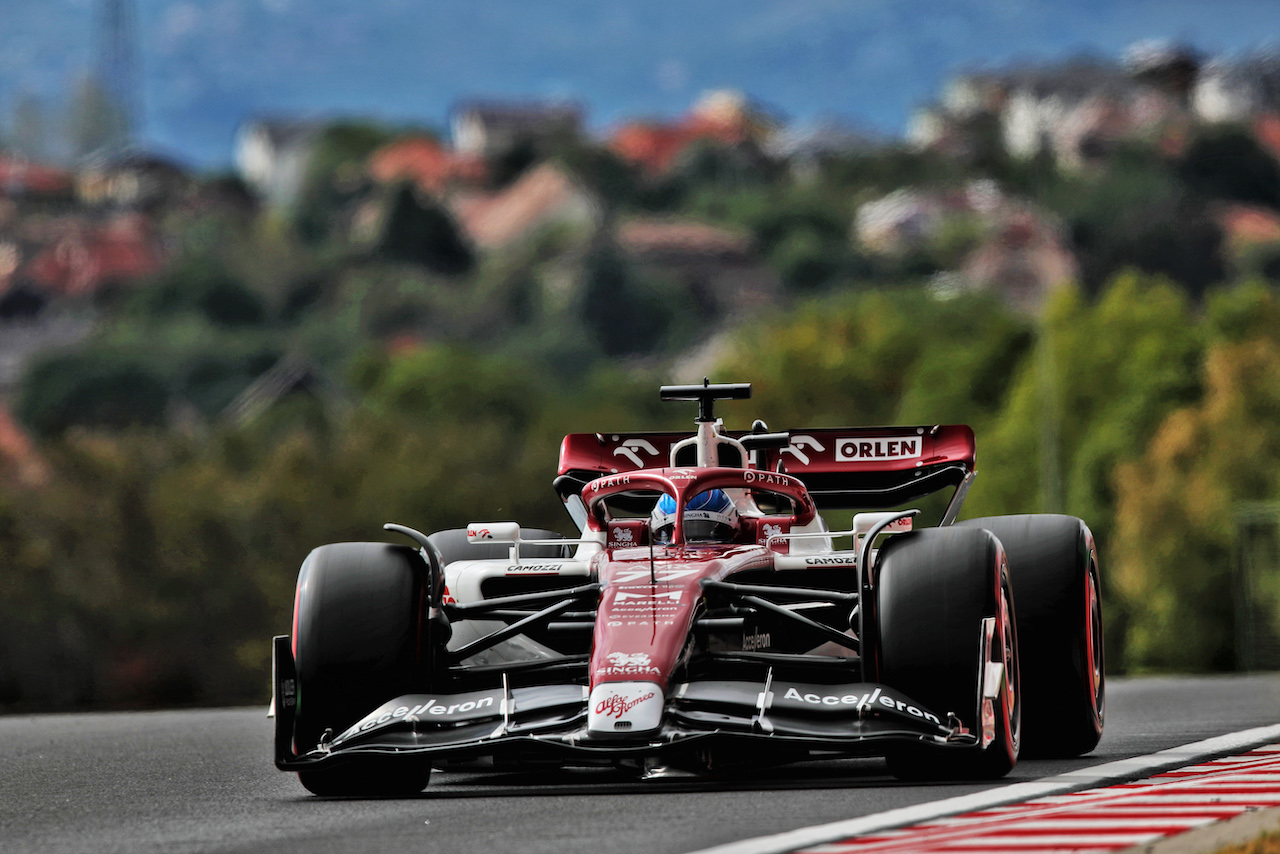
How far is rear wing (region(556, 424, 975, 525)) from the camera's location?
510 inches

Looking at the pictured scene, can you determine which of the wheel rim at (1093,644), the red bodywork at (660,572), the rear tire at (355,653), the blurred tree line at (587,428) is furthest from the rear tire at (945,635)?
the blurred tree line at (587,428)

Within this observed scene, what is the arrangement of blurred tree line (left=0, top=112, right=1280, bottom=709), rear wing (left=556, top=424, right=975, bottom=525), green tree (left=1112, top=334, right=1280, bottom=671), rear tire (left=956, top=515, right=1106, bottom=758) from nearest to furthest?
1. rear tire (left=956, top=515, right=1106, bottom=758)
2. rear wing (left=556, top=424, right=975, bottom=525)
3. green tree (left=1112, top=334, right=1280, bottom=671)
4. blurred tree line (left=0, top=112, right=1280, bottom=709)

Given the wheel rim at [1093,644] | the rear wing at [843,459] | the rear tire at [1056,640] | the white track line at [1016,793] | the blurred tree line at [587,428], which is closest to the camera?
the white track line at [1016,793]

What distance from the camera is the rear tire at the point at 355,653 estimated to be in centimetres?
989

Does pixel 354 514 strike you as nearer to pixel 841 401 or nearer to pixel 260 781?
pixel 841 401

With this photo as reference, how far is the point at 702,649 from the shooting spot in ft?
33.2

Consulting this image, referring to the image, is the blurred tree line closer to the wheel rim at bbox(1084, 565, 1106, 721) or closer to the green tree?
the green tree

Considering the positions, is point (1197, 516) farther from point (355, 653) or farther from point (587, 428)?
point (587, 428)

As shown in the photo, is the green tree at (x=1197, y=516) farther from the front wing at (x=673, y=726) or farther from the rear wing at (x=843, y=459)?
the front wing at (x=673, y=726)

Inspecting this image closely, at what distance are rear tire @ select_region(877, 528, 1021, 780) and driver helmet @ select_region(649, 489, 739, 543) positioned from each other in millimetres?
1628

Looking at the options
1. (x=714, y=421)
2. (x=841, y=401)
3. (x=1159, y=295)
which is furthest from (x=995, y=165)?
(x=714, y=421)

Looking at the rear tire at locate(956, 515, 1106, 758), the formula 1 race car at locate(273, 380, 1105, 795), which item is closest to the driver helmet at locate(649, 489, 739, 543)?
the formula 1 race car at locate(273, 380, 1105, 795)

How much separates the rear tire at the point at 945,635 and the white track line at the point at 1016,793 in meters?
0.32

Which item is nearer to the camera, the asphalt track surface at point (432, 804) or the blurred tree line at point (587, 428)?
the asphalt track surface at point (432, 804)
